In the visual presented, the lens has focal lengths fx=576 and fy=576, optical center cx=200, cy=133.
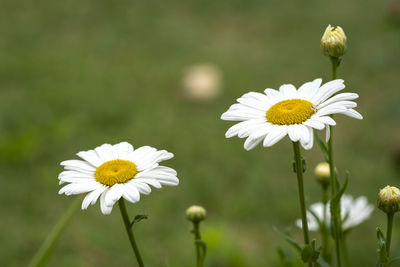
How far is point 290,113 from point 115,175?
0.32m

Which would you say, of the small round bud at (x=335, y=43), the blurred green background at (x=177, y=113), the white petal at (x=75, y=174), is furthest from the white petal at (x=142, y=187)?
the blurred green background at (x=177, y=113)

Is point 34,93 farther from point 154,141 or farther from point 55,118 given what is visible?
point 154,141

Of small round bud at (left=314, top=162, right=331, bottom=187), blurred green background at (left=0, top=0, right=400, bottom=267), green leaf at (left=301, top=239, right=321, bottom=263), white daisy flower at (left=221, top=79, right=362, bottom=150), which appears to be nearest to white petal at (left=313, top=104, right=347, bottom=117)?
white daisy flower at (left=221, top=79, right=362, bottom=150)

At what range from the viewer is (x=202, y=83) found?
3.32m

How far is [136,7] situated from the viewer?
14.6ft

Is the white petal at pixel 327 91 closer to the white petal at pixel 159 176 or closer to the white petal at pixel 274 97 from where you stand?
the white petal at pixel 274 97

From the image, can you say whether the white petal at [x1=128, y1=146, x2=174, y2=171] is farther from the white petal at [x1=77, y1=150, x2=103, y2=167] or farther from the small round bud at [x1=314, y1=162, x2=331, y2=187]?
the small round bud at [x1=314, y1=162, x2=331, y2=187]

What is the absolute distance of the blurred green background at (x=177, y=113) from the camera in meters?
2.29

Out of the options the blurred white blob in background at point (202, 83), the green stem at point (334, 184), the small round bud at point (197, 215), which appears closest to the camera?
the green stem at point (334, 184)

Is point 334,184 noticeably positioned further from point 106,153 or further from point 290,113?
point 106,153

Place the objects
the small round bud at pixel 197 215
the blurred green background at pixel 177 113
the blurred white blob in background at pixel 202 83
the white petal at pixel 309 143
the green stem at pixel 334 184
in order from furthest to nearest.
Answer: the blurred white blob in background at pixel 202 83
the blurred green background at pixel 177 113
the small round bud at pixel 197 215
the green stem at pixel 334 184
the white petal at pixel 309 143

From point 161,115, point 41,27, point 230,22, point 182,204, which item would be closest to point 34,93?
point 161,115

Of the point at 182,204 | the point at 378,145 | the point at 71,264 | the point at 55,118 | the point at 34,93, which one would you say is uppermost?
the point at 34,93

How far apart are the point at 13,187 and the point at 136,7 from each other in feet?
7.52
